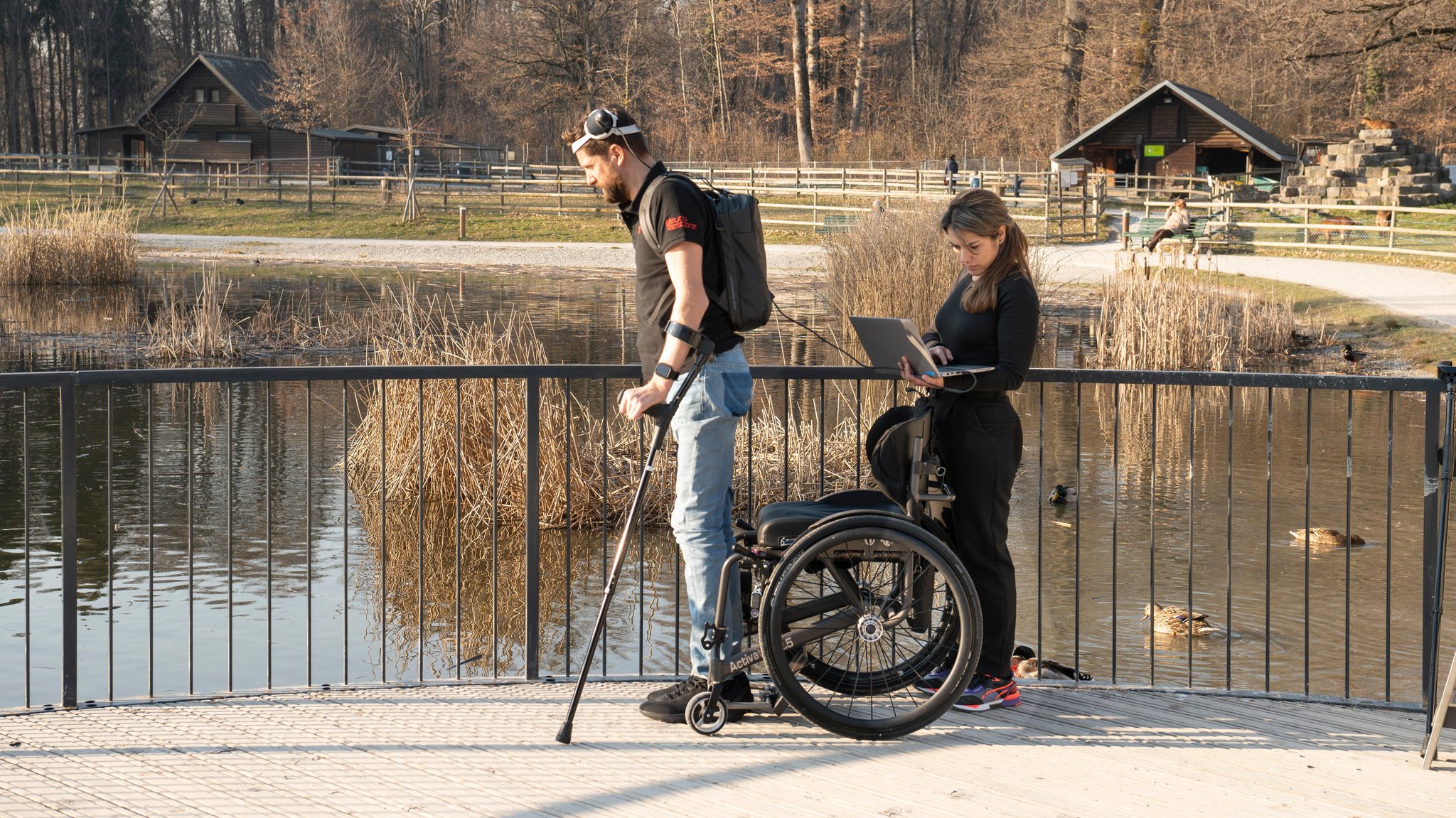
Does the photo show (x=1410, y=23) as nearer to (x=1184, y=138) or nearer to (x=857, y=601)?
(x=1184, y=138)

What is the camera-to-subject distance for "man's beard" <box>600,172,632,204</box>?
4488 mm

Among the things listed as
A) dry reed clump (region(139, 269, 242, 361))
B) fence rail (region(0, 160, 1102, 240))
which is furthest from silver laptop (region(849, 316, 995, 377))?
fence rail (region(0, 160, 1102, 240))

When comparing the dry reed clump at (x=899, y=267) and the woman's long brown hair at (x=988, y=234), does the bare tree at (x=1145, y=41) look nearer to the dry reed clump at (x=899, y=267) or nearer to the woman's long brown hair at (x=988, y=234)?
→ the dry reed clump at (x=899, y=267)

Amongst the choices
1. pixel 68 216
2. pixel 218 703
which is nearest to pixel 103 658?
pixel 218 703

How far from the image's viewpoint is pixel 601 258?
38250 mm

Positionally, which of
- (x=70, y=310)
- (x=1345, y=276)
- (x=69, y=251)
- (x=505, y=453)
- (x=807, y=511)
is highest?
(x=69, y=251)

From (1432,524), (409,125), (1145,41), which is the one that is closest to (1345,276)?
(1432,524)

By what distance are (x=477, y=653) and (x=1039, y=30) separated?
52762 mm

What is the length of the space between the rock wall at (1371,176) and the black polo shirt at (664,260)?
4025cm

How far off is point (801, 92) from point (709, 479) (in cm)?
5784

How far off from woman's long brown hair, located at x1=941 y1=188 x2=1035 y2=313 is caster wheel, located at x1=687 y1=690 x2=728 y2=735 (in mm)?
1490

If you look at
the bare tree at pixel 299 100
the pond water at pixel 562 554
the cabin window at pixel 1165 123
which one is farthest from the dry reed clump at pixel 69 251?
the cabin window at pixel 1165 123

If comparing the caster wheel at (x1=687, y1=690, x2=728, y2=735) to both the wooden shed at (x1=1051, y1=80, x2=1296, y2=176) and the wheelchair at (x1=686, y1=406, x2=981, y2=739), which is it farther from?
the wooden shed at (x1=1051, y1=80, x2=1296, y2=176)

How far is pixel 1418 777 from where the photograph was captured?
4.45m
